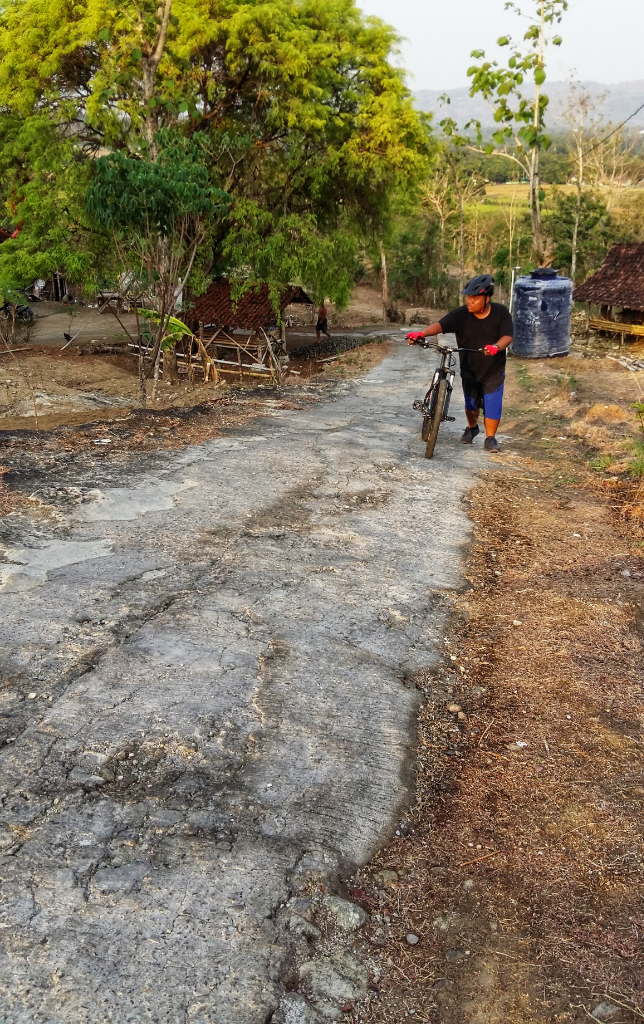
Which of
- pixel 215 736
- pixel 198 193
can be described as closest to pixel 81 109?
pixel 198 193

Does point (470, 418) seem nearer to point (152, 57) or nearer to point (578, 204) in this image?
point (152, 57)

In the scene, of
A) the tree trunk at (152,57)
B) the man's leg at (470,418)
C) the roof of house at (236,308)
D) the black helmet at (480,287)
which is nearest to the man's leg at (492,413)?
the man's leg at (470,418)

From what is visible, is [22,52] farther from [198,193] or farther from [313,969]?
[313,969]

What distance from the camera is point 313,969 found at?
2271 millimetres

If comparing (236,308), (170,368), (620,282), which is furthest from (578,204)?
(170,368)

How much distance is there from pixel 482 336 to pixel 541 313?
1015cm

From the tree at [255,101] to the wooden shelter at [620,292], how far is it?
7713 mm

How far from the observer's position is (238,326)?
2142 centimetres

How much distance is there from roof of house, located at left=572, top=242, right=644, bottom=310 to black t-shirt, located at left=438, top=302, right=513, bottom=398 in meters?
18.4

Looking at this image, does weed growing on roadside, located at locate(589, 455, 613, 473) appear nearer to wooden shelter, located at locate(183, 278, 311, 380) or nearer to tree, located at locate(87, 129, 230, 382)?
tree, located at locate(87, 129, 230, 382)

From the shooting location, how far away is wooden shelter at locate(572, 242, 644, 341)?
23844 mm

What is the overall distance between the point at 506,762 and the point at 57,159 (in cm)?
2084

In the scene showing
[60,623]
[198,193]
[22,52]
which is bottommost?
[60,623]

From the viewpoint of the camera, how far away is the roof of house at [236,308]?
21.2 meters
